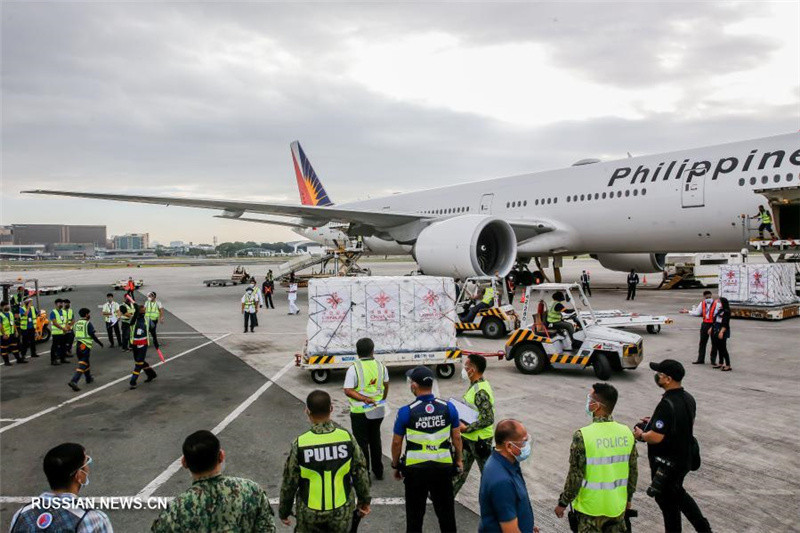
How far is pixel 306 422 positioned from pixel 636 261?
2257 cm

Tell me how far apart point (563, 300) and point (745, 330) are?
6.98 m

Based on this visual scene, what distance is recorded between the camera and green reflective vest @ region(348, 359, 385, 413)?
554cm

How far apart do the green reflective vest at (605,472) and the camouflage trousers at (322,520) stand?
1640mm

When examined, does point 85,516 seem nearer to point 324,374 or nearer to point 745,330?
point 324,374

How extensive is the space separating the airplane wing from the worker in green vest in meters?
17.3

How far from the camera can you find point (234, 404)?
8.51 meters

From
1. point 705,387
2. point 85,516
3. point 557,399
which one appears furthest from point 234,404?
point 705,387

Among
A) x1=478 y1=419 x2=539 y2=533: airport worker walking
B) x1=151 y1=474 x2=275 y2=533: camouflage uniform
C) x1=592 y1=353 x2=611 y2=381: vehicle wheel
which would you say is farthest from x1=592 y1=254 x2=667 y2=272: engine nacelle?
x1=151 y1=474 x2=275 y2=533: camouflage uniform

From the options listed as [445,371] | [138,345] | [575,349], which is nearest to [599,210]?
[575,349]

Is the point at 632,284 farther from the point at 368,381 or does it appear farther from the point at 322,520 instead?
the point at 322,520

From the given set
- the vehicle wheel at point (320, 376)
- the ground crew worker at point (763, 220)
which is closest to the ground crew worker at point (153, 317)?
the vehicle wheel at point (320, 376)

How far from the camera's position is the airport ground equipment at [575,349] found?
954 centimetres

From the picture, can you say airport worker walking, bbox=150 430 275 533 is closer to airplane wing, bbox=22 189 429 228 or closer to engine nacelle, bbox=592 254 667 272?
airplane wing, bbox=22 189 429 228

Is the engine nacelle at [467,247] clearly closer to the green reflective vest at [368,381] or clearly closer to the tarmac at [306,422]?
the tarmac at [306,422]
